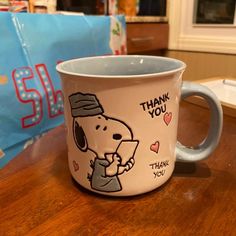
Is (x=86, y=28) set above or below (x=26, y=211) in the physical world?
above

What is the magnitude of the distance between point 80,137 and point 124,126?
5 centimetres

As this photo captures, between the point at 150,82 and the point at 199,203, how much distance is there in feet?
0.43

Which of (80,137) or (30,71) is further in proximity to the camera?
(30,71)

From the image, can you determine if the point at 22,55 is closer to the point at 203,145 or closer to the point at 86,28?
the point at 86,28

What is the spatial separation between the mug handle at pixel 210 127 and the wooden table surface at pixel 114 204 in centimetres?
3

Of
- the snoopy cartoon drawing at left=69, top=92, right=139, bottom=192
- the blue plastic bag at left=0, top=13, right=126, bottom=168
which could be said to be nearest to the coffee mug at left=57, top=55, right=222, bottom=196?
the snoopy cartoon drawing at left=69, top=92, right=139, bottom=192

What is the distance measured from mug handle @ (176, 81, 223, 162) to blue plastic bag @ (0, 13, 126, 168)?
43 cm

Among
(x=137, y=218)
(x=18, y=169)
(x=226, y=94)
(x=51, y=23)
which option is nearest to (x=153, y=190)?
(x=137, y=218)

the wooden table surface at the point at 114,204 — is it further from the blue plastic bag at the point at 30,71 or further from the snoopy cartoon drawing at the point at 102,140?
the blue plastic bag at the point at 30,71

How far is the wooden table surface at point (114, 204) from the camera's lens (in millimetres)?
244

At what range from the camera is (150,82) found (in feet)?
0.82

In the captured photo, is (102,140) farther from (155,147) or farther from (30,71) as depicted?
(30,71)

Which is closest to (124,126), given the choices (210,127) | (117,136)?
(117,136)

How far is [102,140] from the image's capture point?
0.27 m
